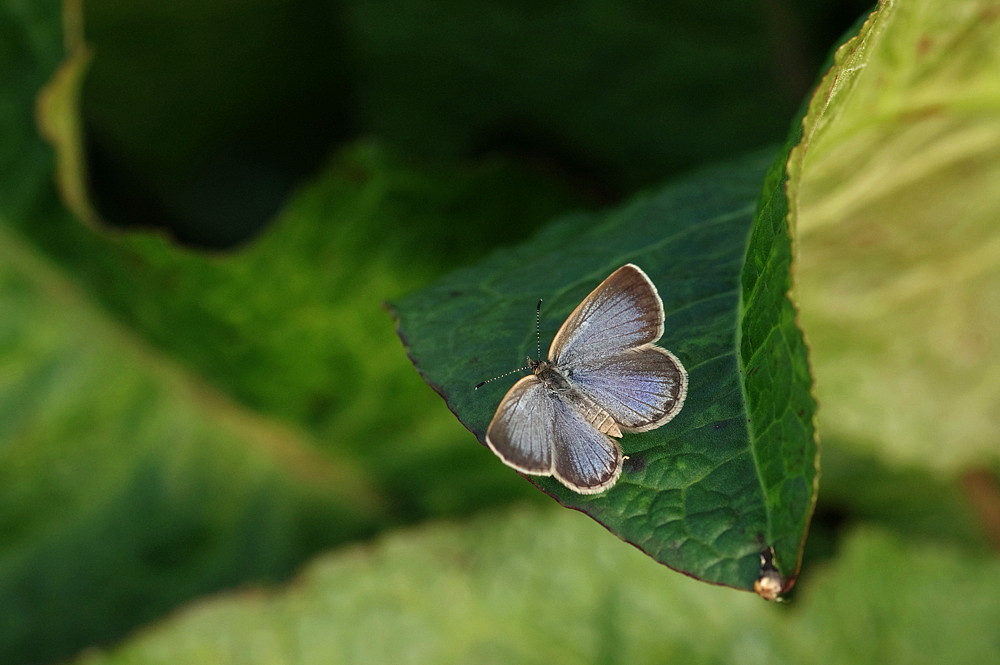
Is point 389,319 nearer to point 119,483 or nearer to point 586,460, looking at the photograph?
point 119,483

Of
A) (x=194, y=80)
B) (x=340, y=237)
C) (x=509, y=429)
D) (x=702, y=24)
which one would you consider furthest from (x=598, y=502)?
(x=194, y=80)

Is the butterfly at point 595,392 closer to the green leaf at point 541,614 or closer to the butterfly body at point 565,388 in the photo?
the butterfly body at point 565,388

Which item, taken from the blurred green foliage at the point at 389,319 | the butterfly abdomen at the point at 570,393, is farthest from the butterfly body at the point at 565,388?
the blurred green foliage at the point at 389,319

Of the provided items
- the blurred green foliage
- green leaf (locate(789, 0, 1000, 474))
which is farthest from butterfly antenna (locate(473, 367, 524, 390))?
the blurred green foliage

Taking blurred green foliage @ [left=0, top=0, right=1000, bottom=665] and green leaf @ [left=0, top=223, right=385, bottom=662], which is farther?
green leaf @ [left=0, top=223, right=385, bottom=662]

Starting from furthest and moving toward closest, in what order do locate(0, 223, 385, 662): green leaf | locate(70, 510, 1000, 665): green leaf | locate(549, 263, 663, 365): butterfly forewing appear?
locate(0, 223, 385, 662): green leaf < locate(70, 510, 1000, 665): green leaf < locate(549, 263, 663, 365): butterfly forewing

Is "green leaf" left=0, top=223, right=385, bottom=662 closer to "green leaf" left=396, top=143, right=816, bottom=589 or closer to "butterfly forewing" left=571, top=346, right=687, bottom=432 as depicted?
"green leaf" left=396, top=143, right=816, bottom=589

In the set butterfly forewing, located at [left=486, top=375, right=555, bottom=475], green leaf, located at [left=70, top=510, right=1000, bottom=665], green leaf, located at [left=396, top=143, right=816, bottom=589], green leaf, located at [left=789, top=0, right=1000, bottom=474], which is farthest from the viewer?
green leaf, located at [left=70, top=510, right=1000, bottom=665]
